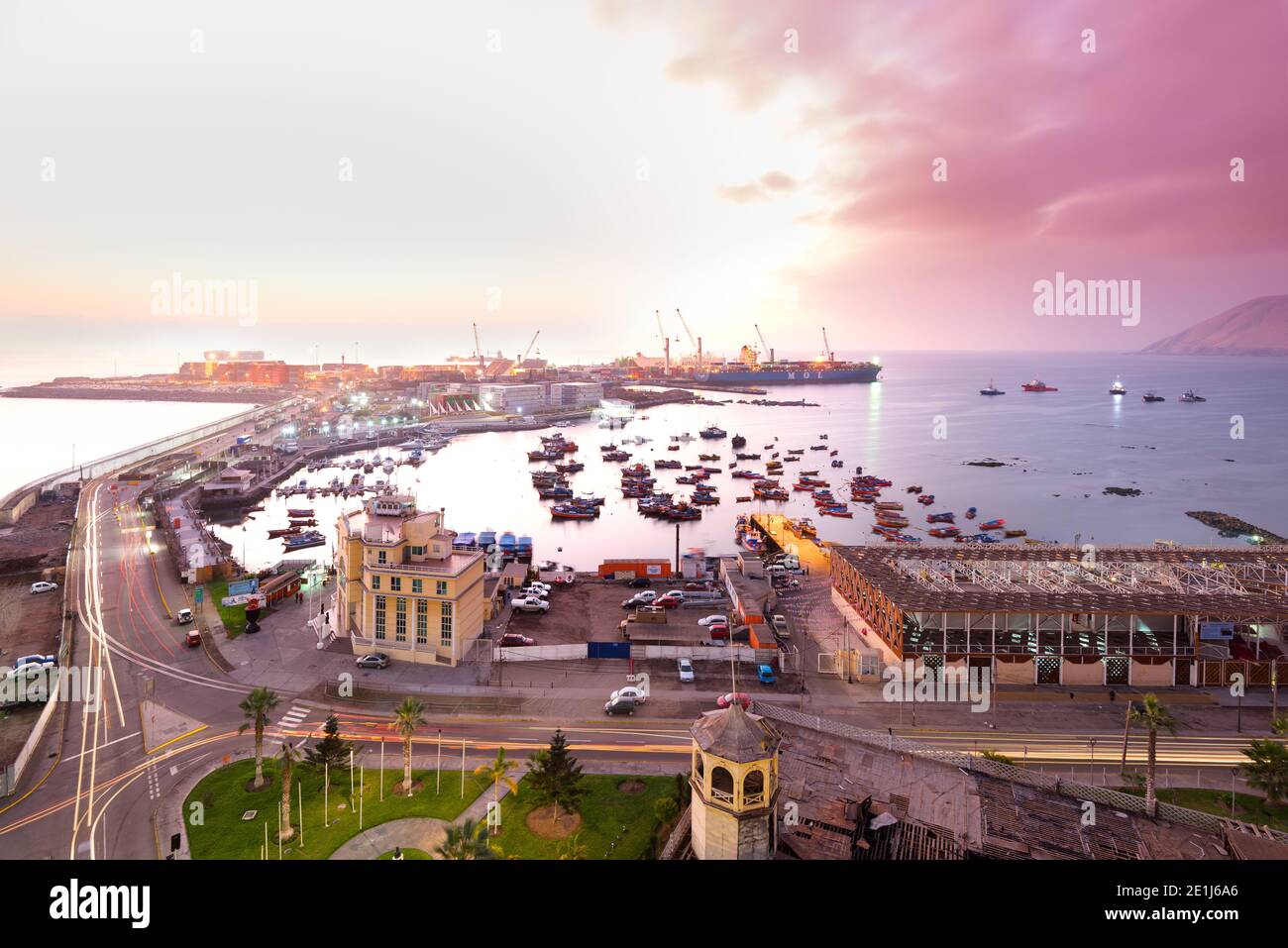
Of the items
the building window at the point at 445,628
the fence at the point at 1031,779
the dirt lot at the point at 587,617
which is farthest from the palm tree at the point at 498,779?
the dirt lot at the point at 587,617

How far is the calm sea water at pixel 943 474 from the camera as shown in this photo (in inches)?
2504

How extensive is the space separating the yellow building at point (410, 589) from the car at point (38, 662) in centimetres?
1078

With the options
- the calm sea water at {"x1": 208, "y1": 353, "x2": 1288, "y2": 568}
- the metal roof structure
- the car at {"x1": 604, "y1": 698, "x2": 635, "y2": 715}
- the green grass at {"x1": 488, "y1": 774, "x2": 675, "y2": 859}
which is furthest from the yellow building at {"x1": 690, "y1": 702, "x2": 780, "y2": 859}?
the calm sea water at {"x1": 208, "y1": 353, "x2": 1288, "y2": 568}

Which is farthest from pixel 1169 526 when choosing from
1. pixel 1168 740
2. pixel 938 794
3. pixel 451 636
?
pixel 451 636

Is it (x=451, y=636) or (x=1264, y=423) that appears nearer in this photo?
(x=451, y=636)

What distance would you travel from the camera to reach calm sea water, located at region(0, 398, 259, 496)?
3718 inches

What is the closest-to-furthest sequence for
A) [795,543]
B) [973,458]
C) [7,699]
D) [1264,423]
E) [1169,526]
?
1. [7,699]
2. [795,543]
3. [1169,526]
4. [973,458]
5. [1264,423]

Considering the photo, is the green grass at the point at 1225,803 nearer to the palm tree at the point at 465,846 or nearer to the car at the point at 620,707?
the car at the point at 620,707

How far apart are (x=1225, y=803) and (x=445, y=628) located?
26.2 meters

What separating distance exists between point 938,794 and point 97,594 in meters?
40.6

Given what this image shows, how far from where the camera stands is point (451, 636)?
89.8 ft
